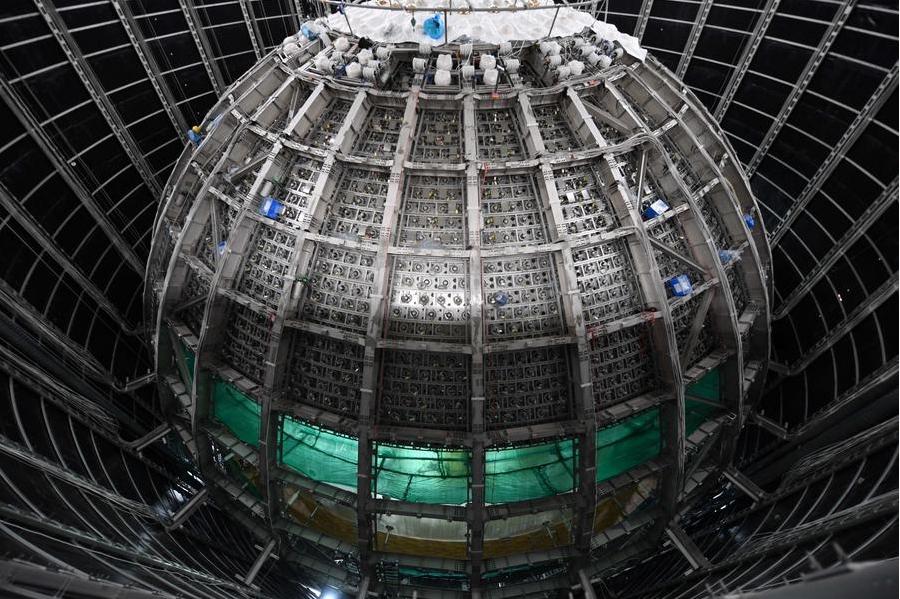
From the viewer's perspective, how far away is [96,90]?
20.3 m

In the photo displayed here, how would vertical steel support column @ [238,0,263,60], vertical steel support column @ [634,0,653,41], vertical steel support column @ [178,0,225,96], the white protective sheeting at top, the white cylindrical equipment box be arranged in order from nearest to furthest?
1. the white cylindrical equipment box
2. the white protective sheeting at top
3. vertical steel support column @ [178,0,225,96]
4. vertical steel support column @ [238,0,263,60]
5. vertical steel support column @ [634,0,653,41]

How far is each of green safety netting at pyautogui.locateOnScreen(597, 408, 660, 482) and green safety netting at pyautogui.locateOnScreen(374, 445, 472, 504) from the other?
3.99 m

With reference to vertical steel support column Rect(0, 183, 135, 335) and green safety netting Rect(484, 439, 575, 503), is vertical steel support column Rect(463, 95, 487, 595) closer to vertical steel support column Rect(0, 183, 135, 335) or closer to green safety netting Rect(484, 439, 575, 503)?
green safety netting Rect(484, 439, 575, 503)

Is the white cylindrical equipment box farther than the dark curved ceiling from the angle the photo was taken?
No

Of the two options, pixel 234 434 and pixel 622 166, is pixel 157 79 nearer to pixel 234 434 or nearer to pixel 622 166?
pixel 234 434

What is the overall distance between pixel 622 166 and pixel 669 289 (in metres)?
3.63

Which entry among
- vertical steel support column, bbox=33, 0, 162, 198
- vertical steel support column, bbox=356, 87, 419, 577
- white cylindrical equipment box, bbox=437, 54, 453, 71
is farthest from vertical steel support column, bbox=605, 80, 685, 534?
vertical steel support column, bbox=33, 0, 162, 198

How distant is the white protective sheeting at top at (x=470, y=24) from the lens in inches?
573

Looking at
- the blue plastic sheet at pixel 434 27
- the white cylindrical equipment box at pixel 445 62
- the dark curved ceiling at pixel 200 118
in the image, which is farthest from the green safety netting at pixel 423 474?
the blue plastic sheet at pixel 434 27

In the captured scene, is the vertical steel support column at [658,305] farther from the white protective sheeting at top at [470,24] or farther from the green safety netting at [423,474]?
the green safety netting at [423,474]

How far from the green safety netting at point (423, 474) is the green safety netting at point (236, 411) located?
4.14 metres

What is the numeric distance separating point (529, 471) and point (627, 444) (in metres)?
3.07

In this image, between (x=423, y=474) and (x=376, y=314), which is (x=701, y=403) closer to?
(x=423, y=474)

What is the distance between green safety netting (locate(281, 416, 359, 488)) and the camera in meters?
14.9
